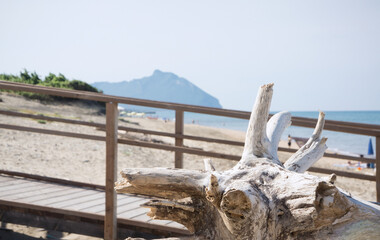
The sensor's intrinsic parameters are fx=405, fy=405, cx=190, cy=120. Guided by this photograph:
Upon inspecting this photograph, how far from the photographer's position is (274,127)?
2.34 m

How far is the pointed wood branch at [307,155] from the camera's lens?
217 cm

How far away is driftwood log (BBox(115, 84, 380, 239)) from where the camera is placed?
1.52m

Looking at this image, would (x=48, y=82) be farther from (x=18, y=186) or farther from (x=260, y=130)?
(x=260, y=130)

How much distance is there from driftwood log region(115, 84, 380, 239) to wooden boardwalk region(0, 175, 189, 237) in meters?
1.52

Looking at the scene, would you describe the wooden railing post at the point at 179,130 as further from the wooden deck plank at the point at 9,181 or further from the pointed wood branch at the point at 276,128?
the wooden deck plank at the point at 9,181

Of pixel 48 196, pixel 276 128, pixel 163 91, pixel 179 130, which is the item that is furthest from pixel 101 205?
pixel 163 91

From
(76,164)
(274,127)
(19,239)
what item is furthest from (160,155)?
(274,127)

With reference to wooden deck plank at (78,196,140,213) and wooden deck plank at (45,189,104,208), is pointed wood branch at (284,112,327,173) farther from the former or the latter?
wooden deck plank at (45,189,104,208)

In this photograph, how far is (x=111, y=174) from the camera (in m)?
3.49

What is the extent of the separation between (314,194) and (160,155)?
37.5ft

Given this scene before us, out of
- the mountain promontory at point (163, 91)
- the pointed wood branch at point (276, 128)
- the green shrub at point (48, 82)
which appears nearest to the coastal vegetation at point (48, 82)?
the green shrub at point (48, 82)

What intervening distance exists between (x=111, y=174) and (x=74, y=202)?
0.61 meters

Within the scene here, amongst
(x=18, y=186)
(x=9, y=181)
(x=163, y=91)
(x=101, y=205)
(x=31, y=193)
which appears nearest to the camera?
(x=101, y=205)

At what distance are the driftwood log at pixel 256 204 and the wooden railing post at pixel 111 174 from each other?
65.7 inches
